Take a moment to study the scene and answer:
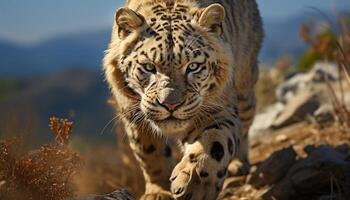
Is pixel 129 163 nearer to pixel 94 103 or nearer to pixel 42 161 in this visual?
pixel 42 161

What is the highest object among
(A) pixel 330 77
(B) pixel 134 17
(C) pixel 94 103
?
(B) pixel 134 17

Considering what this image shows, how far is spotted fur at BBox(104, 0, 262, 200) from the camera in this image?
17.9 feet

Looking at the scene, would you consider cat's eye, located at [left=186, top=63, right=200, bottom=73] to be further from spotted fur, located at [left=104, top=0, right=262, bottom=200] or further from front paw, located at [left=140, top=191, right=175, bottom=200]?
front paw, located at [left=140, top=191, right=175, bottom=200]

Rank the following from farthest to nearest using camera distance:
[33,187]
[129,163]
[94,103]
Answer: [94,103] < [129,163] < [33,187]

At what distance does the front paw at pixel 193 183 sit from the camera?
5266 mm

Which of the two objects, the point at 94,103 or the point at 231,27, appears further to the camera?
the point at 94,103

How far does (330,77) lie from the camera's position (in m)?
11.9

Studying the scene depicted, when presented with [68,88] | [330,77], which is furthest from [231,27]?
[68,88]

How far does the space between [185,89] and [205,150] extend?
51cm

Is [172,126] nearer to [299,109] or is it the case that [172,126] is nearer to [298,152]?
[298,152]

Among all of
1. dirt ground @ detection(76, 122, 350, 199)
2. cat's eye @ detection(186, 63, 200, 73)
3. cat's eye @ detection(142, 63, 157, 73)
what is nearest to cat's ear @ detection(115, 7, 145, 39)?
cat's eye @ detection(142, 63, 157, 73)

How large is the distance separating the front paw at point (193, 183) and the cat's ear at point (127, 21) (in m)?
1.36

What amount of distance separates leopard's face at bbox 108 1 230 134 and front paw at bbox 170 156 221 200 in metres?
0.44

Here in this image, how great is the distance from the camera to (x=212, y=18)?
605 centimetres
